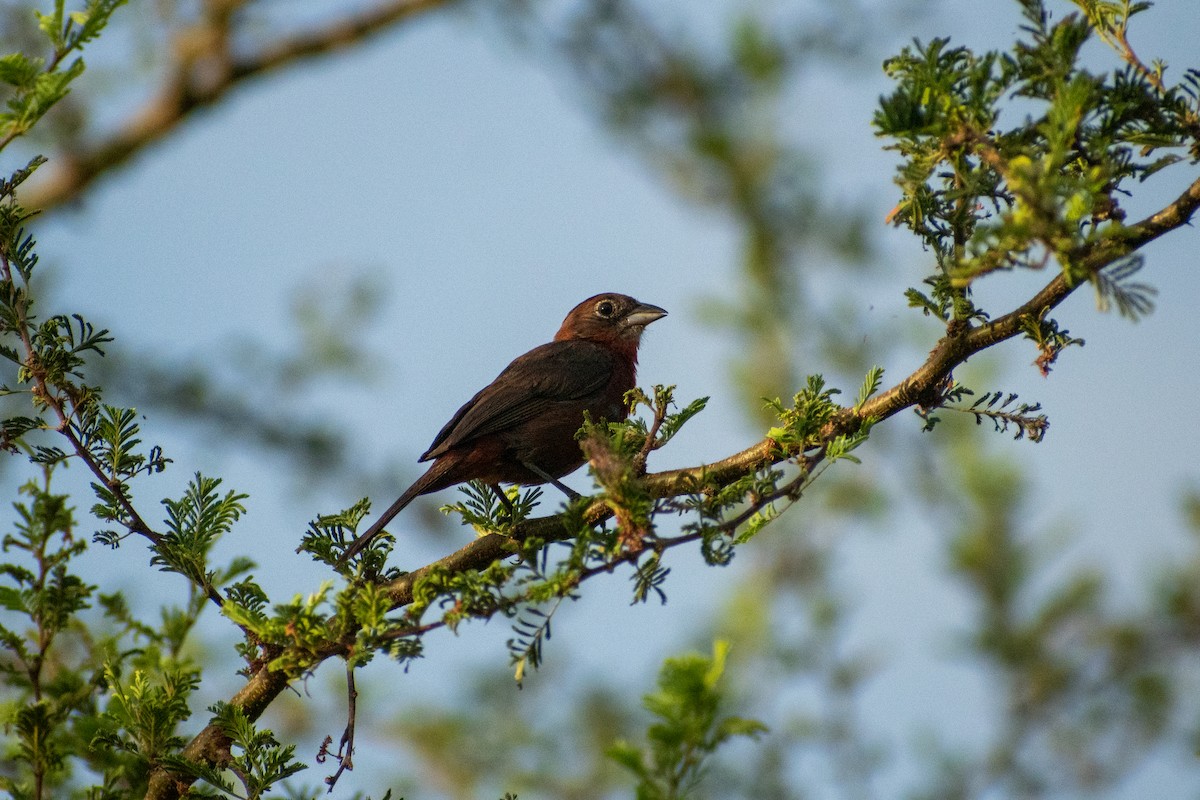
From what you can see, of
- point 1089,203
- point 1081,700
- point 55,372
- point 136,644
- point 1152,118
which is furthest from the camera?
point 1081,700

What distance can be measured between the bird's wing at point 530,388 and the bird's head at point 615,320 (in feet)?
Result: 0.98

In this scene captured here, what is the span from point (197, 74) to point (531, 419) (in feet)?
15.8

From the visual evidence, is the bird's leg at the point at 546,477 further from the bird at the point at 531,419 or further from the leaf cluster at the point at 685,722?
the leaf cluster at the point at 685,722

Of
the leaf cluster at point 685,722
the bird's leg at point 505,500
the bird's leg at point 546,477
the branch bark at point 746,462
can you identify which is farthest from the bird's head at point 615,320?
the leaf cluster at point 685,722

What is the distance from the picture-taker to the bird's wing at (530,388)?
18.0 feet

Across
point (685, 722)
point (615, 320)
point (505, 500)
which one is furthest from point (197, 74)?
point (685, 722)

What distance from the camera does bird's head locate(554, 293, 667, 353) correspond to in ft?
22.7

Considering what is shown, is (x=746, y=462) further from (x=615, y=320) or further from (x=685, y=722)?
(x=615, y=320)

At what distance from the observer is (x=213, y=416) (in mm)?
8398

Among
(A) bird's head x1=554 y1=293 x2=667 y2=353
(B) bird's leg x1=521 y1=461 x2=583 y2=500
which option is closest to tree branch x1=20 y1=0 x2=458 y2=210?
(A) bird's head x1=554 y1=293 x2=667 y2=353

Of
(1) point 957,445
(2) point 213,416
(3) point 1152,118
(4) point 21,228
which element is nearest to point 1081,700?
(1) point 957,445

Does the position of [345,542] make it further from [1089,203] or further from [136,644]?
[1089,203]

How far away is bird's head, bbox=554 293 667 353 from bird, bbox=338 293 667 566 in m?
0.29

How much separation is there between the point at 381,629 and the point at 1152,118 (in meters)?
2.27
